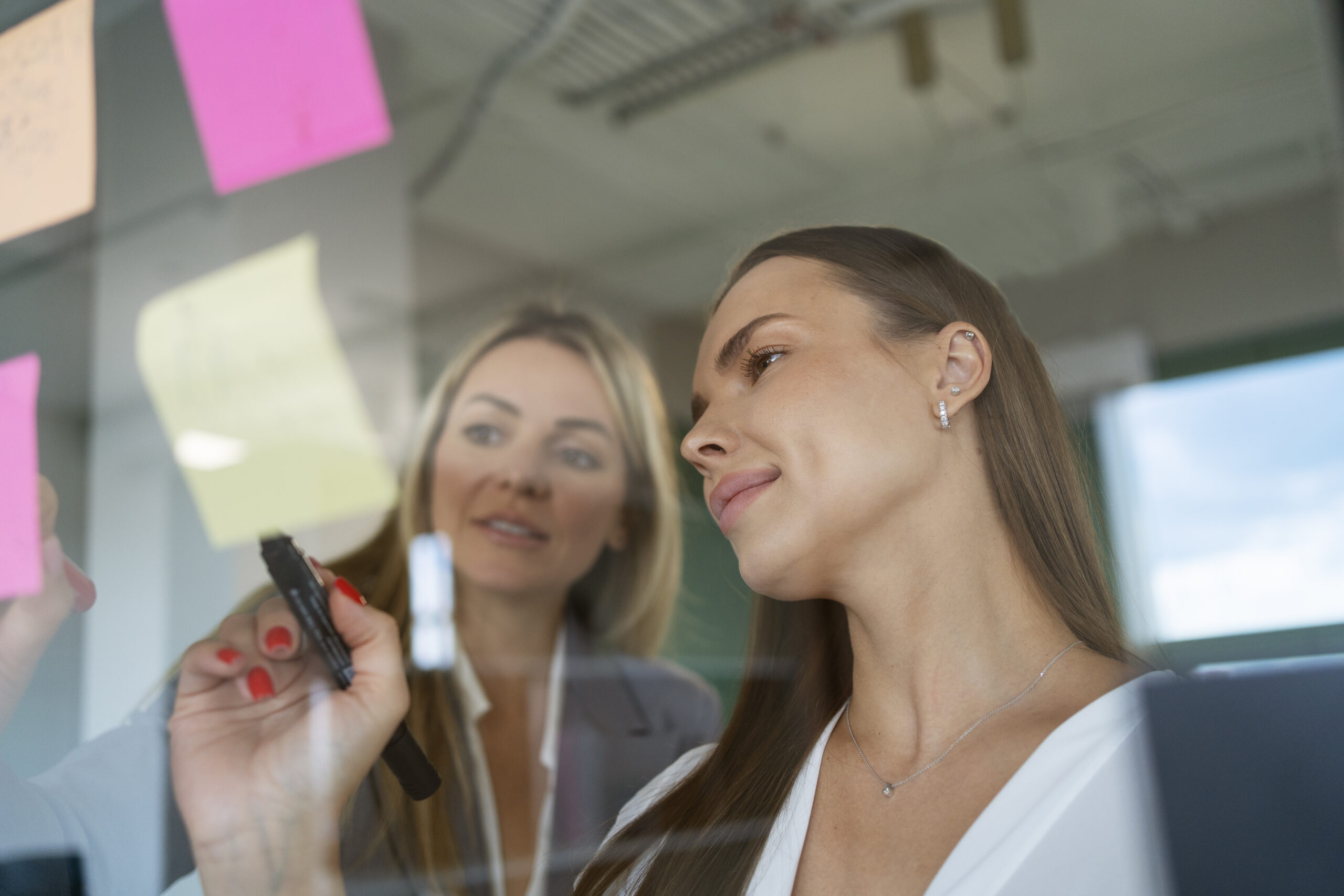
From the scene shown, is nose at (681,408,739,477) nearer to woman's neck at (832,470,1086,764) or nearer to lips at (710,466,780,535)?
lips at (710,466,780,535)

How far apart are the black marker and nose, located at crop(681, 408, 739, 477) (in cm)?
32

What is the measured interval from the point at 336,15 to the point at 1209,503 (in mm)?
1023

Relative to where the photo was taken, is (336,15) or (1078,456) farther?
(336,15)

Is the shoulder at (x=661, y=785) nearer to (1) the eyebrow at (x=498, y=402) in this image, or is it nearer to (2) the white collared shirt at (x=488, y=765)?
(2) the white collared shirt at (x=488, y=765)

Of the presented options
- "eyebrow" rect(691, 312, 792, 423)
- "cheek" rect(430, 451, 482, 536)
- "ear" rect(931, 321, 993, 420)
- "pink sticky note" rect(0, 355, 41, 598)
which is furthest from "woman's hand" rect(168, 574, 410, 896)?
"ear" rect(931, 321, 993, 420)

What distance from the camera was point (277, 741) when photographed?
0.71 meters

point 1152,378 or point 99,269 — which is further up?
point 99,269

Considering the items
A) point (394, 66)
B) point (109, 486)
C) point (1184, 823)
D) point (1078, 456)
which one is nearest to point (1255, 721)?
point (1184, 823)

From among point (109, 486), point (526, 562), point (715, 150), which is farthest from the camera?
point (715, 150)

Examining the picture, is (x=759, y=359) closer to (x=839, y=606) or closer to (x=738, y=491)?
(x=738, y=491)

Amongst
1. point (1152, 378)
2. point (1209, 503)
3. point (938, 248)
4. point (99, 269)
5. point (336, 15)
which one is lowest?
point (1209, 503)

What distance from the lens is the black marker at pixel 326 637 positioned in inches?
28.9

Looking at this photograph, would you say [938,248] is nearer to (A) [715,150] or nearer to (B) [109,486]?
(A) [715,150]

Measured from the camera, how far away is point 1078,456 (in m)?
0.78
